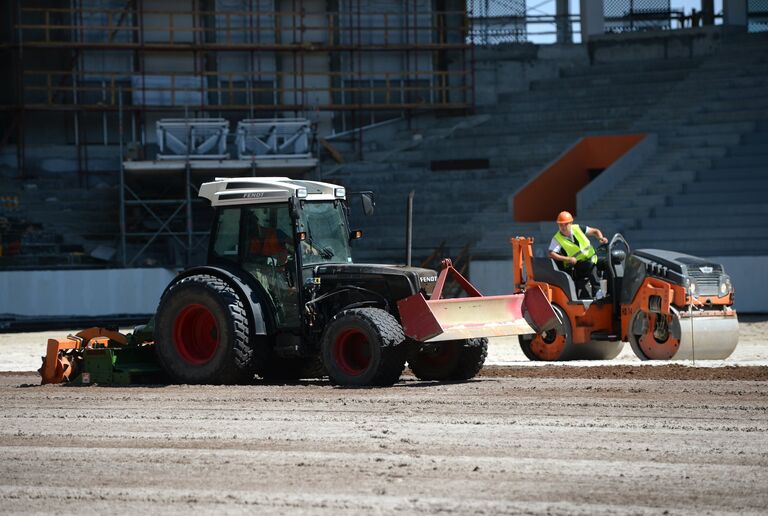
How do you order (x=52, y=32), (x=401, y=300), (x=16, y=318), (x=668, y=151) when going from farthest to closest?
1. (x=52, y=32)
2. (x=668, y=151)
3. (x=16, y=318)
4. (x=401, y=300)

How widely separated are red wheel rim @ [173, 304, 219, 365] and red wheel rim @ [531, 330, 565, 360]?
183 inches

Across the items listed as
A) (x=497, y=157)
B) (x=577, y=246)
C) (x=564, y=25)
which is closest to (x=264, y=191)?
(x=577, y=246)

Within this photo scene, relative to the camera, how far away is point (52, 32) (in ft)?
121

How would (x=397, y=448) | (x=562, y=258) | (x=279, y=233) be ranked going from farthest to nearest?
(x=562, y=258) → (x=279, y=233) → (x=397, y=448)

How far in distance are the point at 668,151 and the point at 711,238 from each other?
4.81 m

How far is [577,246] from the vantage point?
16.2 meters

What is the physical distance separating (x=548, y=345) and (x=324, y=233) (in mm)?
4163

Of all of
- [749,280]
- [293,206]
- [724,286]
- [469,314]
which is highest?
[293,206]

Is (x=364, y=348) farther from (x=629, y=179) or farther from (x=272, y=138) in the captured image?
(x=272, y=138)

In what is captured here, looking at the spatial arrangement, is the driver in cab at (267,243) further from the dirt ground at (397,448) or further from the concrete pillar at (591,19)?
the concrete pillar at (591,19)

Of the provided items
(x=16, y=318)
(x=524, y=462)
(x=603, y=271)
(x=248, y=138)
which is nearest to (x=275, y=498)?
(x=524, y=462)

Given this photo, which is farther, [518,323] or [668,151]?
[668,151]

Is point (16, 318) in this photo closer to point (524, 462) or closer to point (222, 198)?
point (222, 198)

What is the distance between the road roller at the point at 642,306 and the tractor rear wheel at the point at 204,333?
3577 mm
